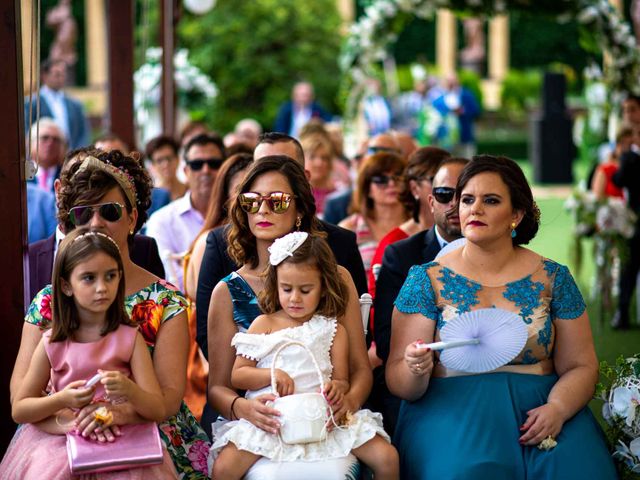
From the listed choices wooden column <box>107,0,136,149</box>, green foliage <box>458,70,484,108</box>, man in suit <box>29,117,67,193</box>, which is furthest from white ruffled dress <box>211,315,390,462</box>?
green foliage <box>458,70,484,108</box>

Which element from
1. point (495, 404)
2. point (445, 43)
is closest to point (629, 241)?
point (495, 404)

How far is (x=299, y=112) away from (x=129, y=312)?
1106 centimetres

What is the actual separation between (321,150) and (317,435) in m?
4.73

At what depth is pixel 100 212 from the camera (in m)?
3.92

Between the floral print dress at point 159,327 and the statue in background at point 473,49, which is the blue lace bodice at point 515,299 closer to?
the floral print dress at point 159,327

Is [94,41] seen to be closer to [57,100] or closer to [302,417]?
[57,100]

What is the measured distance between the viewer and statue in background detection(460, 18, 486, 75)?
32562mm

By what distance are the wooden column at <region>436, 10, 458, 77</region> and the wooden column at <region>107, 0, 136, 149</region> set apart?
23.6m

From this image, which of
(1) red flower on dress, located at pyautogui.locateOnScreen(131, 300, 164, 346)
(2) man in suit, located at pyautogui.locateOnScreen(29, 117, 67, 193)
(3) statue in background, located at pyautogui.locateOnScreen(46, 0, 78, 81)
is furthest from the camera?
(3) statue in background, located at pyautogui.locateOnScreen(46, 0, 78, 81)

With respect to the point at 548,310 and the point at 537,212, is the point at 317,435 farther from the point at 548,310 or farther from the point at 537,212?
the point at 537,212

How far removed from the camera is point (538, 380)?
386 centimetres

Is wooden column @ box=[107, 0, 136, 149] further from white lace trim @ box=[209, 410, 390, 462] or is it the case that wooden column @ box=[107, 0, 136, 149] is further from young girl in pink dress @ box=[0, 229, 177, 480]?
white lace trim @ box=[209, 410, 390, 462]

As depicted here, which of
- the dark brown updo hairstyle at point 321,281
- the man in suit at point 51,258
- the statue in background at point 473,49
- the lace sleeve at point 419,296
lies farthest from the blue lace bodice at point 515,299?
the statue in background at point 473,49

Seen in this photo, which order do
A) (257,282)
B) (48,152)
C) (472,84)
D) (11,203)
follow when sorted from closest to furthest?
(257,282) → (11,203) → (48,152) → (472,84)
